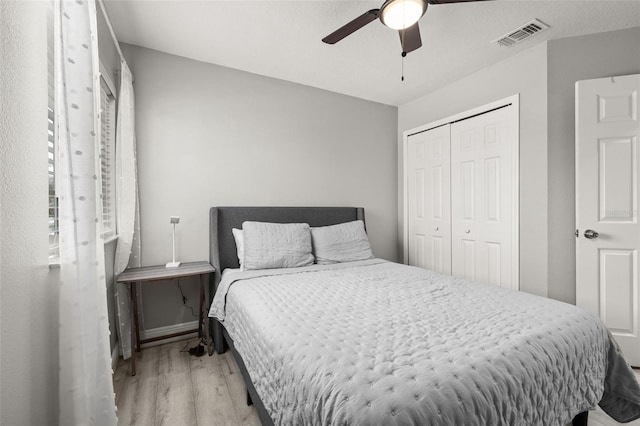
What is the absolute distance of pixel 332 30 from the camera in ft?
7.57

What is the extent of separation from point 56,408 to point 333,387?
123cm

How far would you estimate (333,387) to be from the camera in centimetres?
87

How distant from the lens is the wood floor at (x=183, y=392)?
1623 millimetres

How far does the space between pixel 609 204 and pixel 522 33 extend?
1.51m

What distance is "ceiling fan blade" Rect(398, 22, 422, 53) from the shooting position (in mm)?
1755

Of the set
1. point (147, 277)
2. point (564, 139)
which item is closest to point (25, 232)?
point (147, 277)

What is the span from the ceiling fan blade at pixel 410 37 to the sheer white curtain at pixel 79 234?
1.64 meters

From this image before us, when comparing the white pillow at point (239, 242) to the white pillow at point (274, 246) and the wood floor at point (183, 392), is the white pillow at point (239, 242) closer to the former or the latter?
the white pillow at point (274, 246)

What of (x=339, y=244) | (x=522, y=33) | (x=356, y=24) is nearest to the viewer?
(x=356, y=24)

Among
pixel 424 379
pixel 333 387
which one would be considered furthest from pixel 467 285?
pixel 333 387

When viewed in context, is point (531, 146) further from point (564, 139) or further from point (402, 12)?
point (402, 12)

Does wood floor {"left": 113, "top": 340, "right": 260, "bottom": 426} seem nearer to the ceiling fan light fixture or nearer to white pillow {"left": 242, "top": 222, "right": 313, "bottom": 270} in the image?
white pillow {"left": 242, "top": 222, "right": 313, "bottom": 270}

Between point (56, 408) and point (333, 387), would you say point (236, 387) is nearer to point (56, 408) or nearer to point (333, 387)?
point (56, 408)

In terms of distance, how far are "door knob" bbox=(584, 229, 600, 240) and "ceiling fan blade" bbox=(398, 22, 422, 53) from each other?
196cm
